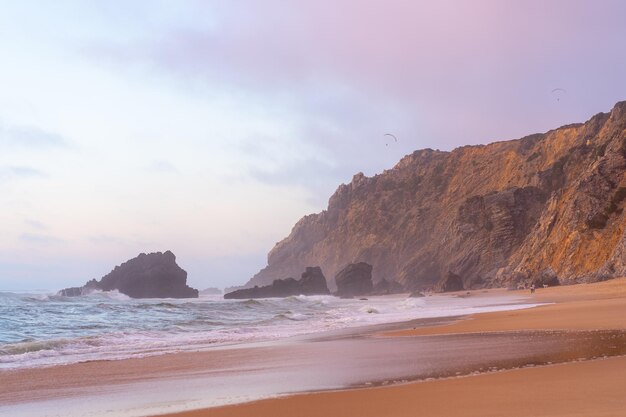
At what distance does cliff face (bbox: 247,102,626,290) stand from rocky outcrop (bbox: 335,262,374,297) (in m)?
9.21

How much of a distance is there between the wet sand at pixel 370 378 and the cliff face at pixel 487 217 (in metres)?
29.0

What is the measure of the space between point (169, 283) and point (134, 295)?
187 inches

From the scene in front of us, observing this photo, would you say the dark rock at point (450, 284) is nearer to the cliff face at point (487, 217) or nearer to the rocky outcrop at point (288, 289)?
the cliff face at point (487, 217)

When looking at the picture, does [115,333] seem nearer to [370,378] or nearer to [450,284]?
[370,378]

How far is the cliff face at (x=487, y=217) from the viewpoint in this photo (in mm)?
45125

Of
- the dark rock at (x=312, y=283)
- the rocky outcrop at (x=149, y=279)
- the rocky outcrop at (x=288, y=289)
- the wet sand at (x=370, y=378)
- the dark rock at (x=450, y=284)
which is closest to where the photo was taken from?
Result: the wet sand at (x=370, y=378)

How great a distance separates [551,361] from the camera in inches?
320

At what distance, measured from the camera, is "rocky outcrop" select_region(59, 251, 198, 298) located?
75.9m

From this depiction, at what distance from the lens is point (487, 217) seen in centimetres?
7912

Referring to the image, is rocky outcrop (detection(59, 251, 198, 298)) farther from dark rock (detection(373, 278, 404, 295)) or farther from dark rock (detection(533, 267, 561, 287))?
dark rock (detection(533, 267, 561, 287))

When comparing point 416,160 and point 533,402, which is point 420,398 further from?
point 416,160

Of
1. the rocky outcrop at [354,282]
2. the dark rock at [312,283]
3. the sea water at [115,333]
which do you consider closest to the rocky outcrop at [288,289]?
the dark rock at [312,283]

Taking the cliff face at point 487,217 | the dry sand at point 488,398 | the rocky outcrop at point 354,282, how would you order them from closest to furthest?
the dry sand at point 488,398 → the cliff face at point 487,217 → the rocky outcrop at point 354,282

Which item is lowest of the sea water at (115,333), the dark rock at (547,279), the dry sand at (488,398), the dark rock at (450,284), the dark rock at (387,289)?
the dry sand at (488,398)
